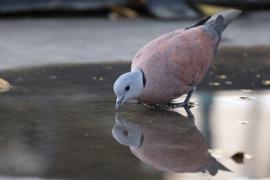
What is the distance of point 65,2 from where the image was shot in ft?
28.3

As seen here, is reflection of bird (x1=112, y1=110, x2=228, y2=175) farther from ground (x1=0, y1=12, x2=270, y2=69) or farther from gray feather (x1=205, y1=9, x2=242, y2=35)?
ground (x1=0, y1=12, x2=270, y2=69)

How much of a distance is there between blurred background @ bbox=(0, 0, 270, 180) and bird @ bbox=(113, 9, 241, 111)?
0.53 feet

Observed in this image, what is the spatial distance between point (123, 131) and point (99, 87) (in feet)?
4.00

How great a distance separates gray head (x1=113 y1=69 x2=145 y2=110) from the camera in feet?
15.3

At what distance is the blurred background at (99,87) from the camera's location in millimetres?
3898

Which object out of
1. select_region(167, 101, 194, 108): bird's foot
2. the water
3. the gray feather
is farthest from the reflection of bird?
the gray feather

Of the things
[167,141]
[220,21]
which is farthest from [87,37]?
[167,141]

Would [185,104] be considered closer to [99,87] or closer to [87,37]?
[99,87]

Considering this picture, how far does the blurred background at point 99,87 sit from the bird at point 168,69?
0.53ft

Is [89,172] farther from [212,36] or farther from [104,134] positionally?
[212,36]

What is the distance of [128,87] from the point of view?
184 inches

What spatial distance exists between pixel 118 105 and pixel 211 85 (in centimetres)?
123

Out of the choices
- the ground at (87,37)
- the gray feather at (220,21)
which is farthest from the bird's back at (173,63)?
the ground at (87,37)

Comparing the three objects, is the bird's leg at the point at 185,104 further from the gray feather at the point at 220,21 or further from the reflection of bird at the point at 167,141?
the gray feather at the point at 220,21
